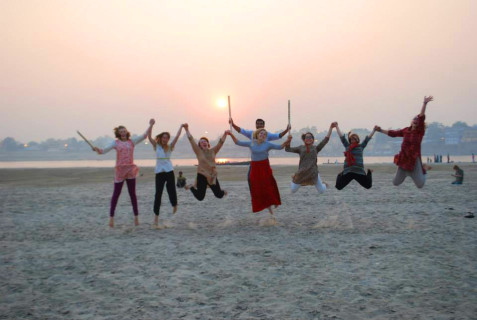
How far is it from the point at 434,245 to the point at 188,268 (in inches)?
173

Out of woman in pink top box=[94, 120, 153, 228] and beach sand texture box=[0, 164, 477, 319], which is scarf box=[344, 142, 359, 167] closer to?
beach sand texture box=[0, 164, 477, 319]

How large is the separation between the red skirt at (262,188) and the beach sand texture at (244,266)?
1.81ft

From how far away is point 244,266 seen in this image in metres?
5.76

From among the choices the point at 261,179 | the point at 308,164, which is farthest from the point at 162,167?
the point at 308,164

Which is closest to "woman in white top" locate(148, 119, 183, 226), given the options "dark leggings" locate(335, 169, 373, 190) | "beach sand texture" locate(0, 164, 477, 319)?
"beach sand texture" locate(0, 164, 477, 319)

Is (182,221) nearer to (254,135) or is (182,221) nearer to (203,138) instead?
(203,138)

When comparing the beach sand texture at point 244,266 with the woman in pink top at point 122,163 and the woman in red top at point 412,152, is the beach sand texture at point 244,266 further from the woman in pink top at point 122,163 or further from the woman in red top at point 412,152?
the woman in red top at point 412,152

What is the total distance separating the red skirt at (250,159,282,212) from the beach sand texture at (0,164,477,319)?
55 centimetres

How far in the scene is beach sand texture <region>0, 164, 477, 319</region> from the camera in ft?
13.7

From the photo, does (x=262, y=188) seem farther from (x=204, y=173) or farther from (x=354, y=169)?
(x=354, y=169)

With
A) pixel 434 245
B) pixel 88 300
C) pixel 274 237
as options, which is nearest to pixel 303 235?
pixel 274 237

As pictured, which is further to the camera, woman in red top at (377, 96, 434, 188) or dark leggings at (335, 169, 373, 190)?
dark leggings at (335, 169, 373, 190)

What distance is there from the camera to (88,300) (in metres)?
4.48

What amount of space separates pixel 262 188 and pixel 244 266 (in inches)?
133
